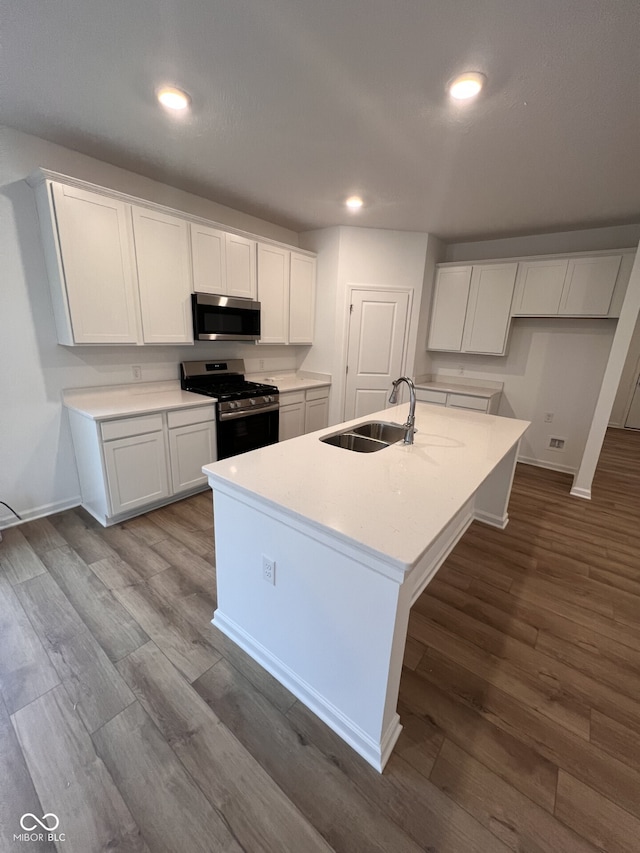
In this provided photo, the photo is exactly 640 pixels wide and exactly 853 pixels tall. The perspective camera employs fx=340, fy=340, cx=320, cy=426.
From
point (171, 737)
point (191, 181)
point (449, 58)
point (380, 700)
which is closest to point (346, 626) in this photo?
point (380, 700)

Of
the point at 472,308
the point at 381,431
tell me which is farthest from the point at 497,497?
the point at 472,308

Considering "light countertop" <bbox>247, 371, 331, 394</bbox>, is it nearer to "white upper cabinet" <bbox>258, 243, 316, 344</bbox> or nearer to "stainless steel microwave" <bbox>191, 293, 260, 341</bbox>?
"white upper cabinet" <bbox>258, 243, 316, 344</bbox>

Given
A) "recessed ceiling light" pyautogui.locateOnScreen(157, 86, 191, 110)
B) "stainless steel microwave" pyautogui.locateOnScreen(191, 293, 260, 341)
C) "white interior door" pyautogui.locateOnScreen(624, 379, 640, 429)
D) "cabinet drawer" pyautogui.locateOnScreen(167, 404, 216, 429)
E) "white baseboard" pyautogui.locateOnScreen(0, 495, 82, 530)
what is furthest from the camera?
"white interior door" pyautogui.locateOnScreen(624, 379, 640, 429)

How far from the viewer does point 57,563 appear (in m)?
2.17

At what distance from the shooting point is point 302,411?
4.02 meters

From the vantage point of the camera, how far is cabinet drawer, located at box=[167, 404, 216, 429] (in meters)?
2.73

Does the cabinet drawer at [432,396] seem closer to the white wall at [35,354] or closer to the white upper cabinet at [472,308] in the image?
the white upper cabinet at [472,308]

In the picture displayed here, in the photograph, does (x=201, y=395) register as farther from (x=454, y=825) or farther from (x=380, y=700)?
(x=454, y=825)

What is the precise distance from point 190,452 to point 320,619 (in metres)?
2.03

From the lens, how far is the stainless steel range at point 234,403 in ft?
10.2

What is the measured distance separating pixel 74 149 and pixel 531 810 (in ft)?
13.8

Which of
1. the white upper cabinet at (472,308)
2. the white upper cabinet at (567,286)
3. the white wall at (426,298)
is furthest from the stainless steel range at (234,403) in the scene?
the white upper cabinet at (567,286)

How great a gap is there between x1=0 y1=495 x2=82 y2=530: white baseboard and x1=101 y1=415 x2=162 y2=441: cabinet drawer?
911 mm

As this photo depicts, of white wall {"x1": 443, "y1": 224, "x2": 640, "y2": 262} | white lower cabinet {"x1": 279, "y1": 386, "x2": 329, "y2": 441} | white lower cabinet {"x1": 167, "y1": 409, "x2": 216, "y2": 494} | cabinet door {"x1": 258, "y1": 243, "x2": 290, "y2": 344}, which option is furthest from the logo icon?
white wall {"x1": 443, "y1": 224, "x2": 640, "y2": 262}
